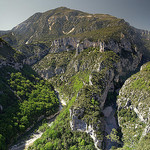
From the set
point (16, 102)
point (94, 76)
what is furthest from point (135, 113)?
point (16, 102)

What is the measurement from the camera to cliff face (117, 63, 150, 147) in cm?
4677

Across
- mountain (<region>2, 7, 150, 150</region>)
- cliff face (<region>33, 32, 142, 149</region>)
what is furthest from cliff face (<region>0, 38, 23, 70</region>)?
cliff face (<region>33, 32, 142, 149</region>)

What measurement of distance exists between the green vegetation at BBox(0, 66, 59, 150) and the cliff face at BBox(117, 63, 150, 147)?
52.8 metres

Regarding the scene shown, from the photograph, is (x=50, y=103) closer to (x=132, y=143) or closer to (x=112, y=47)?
(x=132, y=143)

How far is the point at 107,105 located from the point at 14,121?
6404cm

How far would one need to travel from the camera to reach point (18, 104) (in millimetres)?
78562

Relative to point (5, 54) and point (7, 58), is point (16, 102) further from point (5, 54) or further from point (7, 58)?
point (5, 54)

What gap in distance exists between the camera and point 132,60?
142 metres

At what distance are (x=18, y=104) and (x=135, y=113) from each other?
77.0m

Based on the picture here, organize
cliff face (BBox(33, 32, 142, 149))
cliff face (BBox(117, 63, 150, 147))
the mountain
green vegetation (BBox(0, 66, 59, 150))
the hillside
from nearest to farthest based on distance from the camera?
cliff face (BBox(117, 63, 150, 147))
the mountain
cliff face (BBox(33, 32, 142, 149))
green vegetation (BBox(0, 66, 59, 150))
the hillside

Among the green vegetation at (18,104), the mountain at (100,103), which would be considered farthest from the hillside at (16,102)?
the mountain at (100,103)

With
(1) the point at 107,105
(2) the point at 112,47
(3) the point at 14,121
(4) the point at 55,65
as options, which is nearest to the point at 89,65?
(2) the point at 112,47

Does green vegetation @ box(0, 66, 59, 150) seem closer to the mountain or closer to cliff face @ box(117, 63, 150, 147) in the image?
the mountain

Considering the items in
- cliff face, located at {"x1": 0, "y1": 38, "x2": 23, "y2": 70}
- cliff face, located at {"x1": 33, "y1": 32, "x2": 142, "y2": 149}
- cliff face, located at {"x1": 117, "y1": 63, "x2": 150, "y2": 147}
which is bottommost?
cliff face, located at {"x1": 117, "y1": 63, "x2": 150, "y2": 147}
